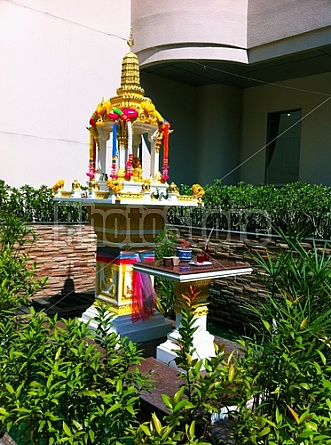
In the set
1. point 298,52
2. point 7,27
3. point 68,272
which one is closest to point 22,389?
point 68,272

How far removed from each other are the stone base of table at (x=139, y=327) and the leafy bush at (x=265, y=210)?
1866 mm

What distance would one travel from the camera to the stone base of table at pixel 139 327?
4.57 meters

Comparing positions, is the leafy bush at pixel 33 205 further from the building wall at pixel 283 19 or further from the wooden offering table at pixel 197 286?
the building wall at pixel 283 19

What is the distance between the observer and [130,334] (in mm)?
4609

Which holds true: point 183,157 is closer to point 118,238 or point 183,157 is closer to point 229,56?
point 229,56

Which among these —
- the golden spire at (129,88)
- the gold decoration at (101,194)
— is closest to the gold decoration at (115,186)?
the gold decoration at (101,194)

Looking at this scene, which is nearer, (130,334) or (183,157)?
(130,334)

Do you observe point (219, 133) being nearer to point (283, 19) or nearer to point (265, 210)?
point (283, 19)

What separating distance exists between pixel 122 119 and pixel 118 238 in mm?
1370

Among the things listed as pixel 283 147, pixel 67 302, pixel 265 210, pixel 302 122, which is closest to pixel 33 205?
pixel 67 302

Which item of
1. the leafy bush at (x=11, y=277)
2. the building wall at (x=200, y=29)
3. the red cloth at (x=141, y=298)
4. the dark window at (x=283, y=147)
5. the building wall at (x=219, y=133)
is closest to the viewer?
the leafy bush at (x=11, y=277)

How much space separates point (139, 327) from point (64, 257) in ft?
11.2

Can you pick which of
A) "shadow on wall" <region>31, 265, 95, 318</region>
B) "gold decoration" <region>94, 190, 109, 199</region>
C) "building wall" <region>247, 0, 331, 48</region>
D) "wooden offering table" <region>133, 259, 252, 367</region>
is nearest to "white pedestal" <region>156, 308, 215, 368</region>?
"wooden offering table" <region>133, 259, 252, 367</region>

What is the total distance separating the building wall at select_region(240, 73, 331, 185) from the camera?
9062 mm
